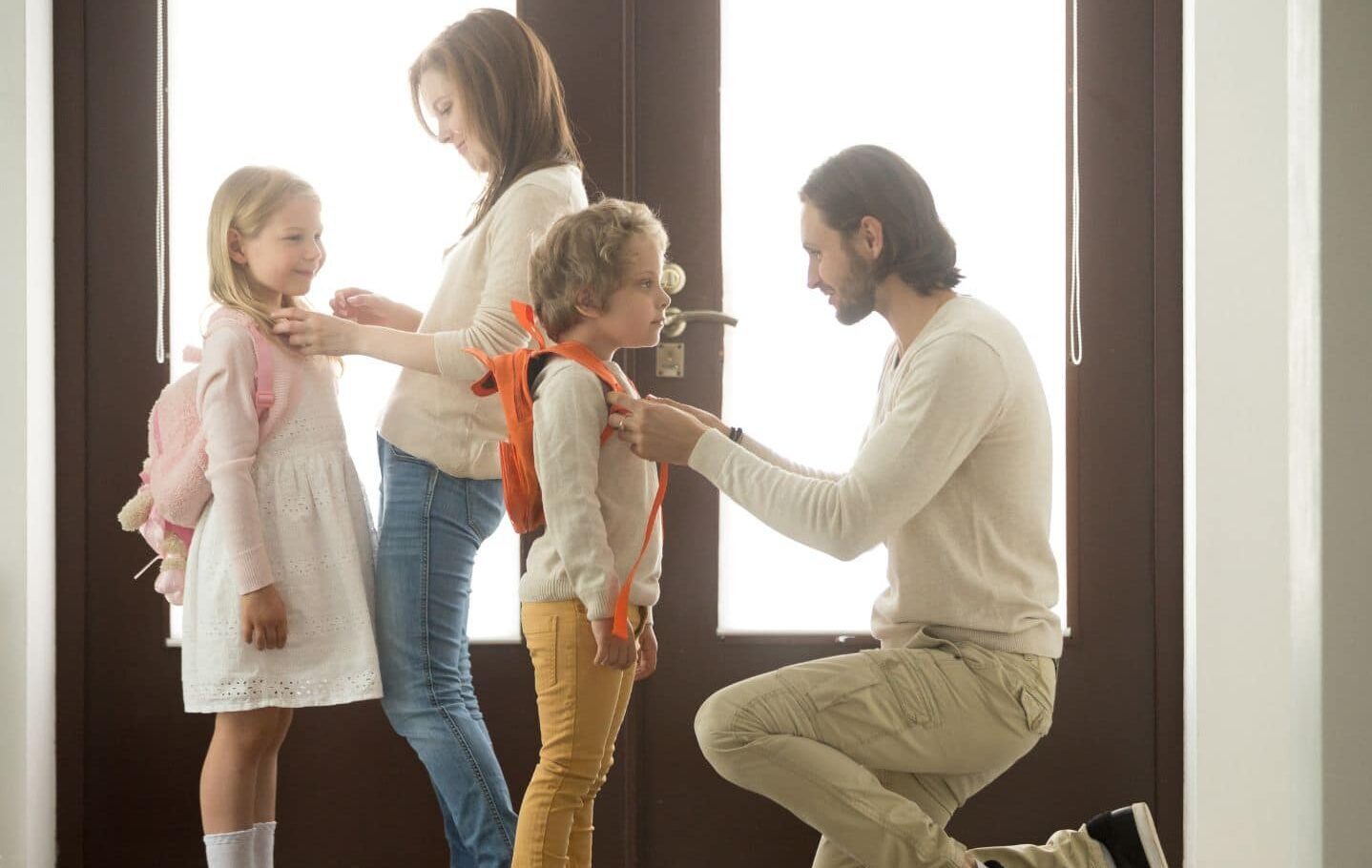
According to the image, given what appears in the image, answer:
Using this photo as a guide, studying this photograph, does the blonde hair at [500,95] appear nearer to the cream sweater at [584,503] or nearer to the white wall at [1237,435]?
the cream sweater at [584,503]

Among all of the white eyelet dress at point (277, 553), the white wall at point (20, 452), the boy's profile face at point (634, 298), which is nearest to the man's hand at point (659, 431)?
the boy's profile face at point (634, 298)

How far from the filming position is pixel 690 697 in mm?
2215

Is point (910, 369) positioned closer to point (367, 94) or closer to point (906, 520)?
point (906, 520)

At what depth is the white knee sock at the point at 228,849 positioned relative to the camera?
1662mm

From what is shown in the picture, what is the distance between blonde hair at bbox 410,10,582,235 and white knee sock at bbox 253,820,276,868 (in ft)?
2.82

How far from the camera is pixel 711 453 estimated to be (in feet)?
5.05

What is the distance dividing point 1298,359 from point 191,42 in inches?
71.7

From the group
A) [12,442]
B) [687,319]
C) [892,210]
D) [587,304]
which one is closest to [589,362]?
[587,304]

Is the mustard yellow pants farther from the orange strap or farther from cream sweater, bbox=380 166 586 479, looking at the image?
cream sweater, bbox=380 166 586 479

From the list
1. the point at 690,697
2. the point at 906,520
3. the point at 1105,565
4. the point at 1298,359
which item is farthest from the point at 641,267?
the point at 1105,565

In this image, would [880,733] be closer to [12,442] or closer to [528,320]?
[528,320]

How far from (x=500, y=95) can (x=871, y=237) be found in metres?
0.55

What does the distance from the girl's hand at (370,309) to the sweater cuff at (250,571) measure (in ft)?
1.32

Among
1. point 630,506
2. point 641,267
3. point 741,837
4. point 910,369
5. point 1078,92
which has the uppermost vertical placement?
point 1078,92
